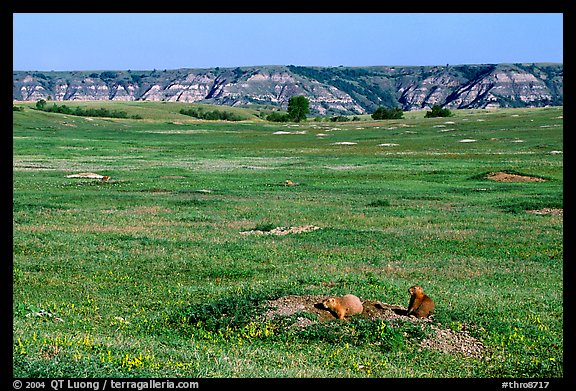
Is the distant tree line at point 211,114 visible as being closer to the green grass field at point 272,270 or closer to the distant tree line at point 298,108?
the distant tree line at point 298,108

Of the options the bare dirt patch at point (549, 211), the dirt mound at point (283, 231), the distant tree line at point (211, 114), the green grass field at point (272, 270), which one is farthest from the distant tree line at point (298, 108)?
the dirt mound at point (283, 231)

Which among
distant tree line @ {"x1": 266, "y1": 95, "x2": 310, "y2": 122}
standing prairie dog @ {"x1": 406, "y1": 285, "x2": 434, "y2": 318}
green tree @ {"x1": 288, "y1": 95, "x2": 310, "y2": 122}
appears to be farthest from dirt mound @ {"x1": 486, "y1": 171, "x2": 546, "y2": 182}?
green tree @ {"x1": 288, "y1": 95, "x2": 310, "y2": 122}

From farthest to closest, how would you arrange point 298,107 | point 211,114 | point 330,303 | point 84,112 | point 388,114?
point 211,114, point 298,107, point 388,114, point 84,112, point 330,303

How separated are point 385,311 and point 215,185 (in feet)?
95.0

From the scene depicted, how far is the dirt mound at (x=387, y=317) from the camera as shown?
10.8 meters

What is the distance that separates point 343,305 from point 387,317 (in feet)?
2.43

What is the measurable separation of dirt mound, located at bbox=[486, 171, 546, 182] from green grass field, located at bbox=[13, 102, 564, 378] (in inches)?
33.8

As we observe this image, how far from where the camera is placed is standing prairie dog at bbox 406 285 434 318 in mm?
11750

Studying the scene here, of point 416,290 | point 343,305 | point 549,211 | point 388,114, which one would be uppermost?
point 416,290

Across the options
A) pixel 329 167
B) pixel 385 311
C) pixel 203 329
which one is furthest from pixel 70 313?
pixel 329 167

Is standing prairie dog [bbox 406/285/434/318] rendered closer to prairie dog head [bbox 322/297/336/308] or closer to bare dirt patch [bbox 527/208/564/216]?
prairie dog head [bbox 322/297/336/308]

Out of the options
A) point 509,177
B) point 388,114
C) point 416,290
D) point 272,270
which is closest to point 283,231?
point 272,270

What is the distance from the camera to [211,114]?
7121 inches

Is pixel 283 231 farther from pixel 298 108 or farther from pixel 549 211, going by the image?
pixel 298 108
